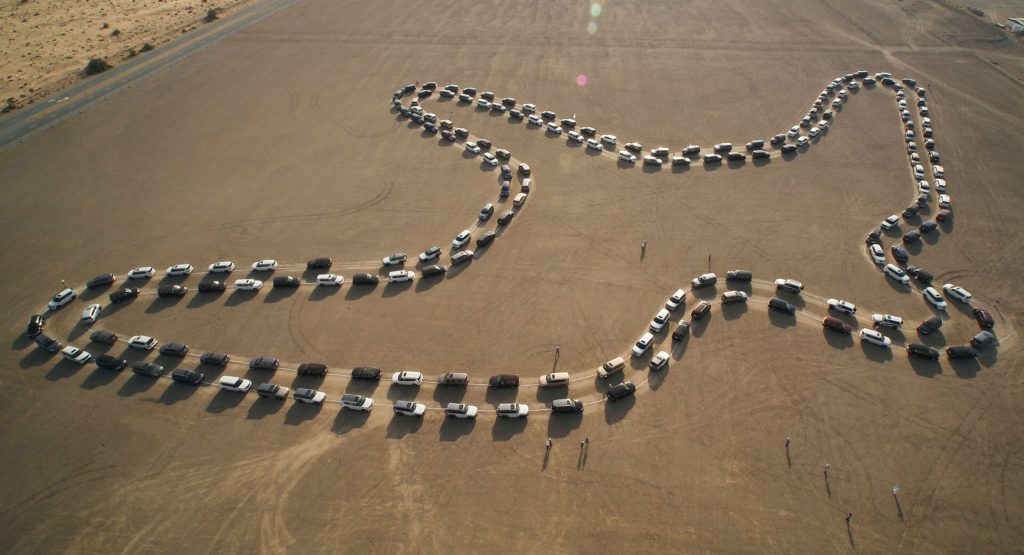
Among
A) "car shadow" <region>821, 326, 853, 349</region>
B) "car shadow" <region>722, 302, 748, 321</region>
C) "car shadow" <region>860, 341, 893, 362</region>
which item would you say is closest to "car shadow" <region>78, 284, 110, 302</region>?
"car shadow" <region>722, 302, 748, 321</region>

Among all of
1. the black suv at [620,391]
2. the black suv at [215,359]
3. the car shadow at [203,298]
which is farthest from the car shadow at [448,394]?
the car shadow at [203,298]

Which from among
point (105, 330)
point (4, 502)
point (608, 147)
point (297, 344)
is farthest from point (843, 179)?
point (4, 502)

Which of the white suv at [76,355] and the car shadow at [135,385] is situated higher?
the white suv at [76,355]

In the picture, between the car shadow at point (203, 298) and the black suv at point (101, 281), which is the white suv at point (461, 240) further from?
the black suv at point (101, 281)

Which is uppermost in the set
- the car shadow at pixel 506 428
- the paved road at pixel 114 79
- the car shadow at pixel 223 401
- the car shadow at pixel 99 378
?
the paved road at pixel 114 79

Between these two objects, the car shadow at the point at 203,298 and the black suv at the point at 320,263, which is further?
the black suv at the point at 320,263

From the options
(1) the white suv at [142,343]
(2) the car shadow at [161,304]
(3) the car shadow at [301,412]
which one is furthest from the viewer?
(2) the car shadow at [161,304]

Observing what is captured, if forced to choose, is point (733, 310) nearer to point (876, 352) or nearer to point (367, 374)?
point (876, 352)

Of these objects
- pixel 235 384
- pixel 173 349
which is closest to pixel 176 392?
pixel 173 349
